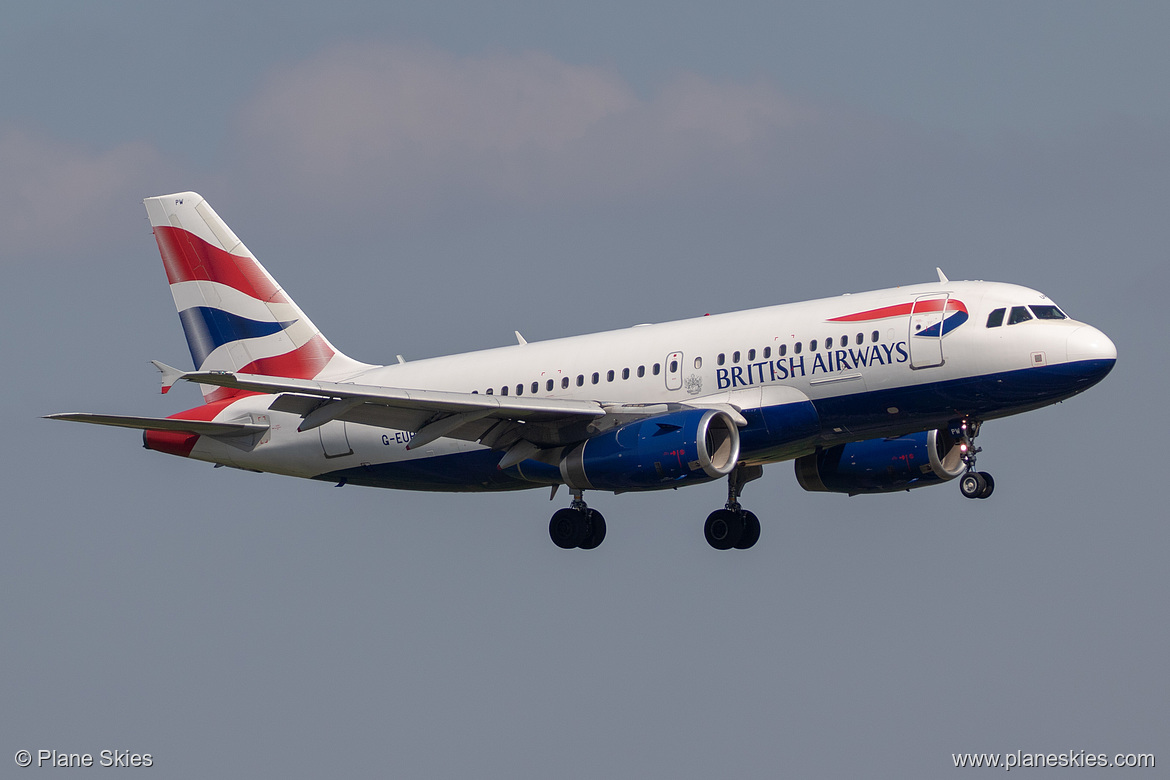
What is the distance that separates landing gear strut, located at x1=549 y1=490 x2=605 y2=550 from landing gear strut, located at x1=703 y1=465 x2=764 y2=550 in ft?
12.4

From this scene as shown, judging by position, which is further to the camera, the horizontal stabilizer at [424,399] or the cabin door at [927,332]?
the cabin door at [927,332]

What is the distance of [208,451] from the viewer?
168 feet

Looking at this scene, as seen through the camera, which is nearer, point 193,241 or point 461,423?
point 461,423

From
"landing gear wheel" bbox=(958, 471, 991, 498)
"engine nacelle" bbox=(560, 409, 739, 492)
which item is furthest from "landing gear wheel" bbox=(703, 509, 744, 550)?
"landing gear wheel" bbox=(958, 471, 991, 498)

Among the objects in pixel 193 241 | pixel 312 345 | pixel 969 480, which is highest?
pixel 193 241

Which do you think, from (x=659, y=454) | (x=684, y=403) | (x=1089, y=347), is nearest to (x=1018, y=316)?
Result: (x=1089, y=347)

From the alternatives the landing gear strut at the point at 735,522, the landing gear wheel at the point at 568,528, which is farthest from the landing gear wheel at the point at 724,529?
the landing gear wheel at the point at 568,528

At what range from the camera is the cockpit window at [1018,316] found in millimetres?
42500

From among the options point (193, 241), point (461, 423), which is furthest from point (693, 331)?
point (193, 241)

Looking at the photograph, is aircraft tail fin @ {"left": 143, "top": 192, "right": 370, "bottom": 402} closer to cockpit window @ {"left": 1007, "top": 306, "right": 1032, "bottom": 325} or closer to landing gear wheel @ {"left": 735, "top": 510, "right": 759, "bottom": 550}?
landing gear wheel @ {"left": 735, "top": 510, "right": 759, "bottom": 550}

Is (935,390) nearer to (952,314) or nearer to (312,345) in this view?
(952,314)

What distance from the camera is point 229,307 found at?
177 ft

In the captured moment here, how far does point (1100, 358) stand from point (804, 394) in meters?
7.22

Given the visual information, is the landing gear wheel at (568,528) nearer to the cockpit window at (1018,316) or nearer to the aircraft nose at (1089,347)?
the cockpit window at (1018,316)
